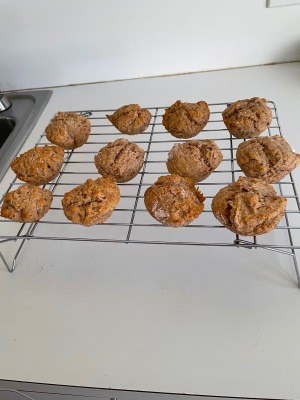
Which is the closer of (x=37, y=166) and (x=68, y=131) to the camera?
(x=37, y=166)

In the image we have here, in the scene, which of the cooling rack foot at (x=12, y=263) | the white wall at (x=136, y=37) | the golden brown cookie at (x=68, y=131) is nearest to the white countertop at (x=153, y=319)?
the cooling rack foot at (x=12, y=263)

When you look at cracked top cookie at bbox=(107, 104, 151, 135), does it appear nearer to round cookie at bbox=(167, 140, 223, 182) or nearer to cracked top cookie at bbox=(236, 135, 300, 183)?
round cookie at bbox=(167, 140, 223, 182)

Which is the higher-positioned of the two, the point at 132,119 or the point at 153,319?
the point at 132,119

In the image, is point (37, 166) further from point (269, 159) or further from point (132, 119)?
point (269, 159)

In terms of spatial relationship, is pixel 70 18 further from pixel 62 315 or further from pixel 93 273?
pixel 62 315

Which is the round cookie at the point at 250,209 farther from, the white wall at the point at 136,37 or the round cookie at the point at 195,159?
the white wall at the point at 136,37

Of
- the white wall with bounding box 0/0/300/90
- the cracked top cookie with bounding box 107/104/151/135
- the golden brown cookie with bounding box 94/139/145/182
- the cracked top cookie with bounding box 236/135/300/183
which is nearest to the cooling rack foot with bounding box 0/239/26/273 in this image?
the golden brown cookie with bounding box 94/139/145/182

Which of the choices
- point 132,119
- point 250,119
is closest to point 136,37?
point 132,119
